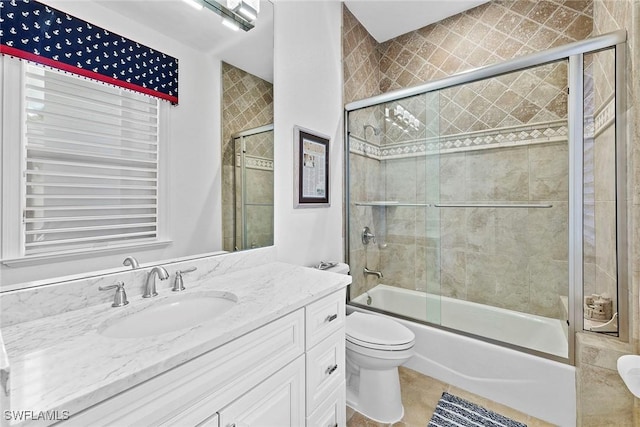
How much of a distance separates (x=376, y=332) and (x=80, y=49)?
1.88 metres

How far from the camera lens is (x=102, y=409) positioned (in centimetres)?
54

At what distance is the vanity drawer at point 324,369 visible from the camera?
109 centimetres

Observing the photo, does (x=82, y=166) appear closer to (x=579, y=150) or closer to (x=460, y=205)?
(x=579, y=150)

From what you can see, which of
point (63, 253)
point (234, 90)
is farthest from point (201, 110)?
point (63, 253)

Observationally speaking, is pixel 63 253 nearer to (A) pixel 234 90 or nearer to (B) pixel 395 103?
(A) pixel 234 90

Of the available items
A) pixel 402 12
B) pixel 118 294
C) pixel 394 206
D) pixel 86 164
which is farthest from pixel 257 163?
pixel 402 12

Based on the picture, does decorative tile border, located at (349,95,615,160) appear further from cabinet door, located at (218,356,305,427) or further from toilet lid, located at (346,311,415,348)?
cabinet door, located at (218,356,305,427)

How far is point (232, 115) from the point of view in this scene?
4.63 feet

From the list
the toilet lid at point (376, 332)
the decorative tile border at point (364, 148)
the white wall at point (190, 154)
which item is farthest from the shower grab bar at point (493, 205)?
the white wall at point (190, 154)

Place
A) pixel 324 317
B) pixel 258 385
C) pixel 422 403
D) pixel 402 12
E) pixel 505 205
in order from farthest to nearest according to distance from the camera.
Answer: pixel 402 12
pixel 505 205
pixel 422 403
pixel 324 317
pixel 258 385

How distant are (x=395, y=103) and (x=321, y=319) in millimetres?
1828

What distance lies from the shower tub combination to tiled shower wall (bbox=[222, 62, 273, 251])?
1071mm

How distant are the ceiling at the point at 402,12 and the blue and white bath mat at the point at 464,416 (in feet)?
9.66

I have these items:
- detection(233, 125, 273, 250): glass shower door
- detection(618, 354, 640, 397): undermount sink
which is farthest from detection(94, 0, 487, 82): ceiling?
detection(618, 354, 640, 397): undermount sink
